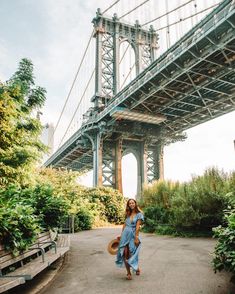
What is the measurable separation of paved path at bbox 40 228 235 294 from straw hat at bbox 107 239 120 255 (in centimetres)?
36

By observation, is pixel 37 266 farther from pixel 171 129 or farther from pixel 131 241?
pixel 171 129

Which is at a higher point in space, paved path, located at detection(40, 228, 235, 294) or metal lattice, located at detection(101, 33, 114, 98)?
metal lattice, located at detection(101, 33, 114, 98)

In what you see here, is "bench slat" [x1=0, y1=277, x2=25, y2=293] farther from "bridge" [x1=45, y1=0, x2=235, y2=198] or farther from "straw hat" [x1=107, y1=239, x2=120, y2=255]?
"bridge" [x1=45, y1=0, x2=235, y2=198]

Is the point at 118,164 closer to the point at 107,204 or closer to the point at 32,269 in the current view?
the point at 107,204

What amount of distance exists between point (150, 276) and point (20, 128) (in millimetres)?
6256

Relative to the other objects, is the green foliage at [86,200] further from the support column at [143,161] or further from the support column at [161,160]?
the support column at [161,160]

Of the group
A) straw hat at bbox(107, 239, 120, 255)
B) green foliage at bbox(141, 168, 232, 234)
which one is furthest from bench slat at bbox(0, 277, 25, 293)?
green foliage at bbox(141, 168, 232, 234)

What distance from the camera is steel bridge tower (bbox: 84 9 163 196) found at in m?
29.4

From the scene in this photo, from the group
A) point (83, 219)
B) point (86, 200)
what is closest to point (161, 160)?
point (86, 200)

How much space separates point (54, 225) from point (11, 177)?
2.55 meters

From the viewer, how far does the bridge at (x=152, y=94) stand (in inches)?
651

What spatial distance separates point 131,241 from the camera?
5043 mm

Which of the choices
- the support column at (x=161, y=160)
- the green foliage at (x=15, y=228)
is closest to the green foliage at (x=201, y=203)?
the green foliage at (x=15, y=228)

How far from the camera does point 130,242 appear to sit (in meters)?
5.04
